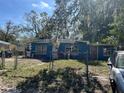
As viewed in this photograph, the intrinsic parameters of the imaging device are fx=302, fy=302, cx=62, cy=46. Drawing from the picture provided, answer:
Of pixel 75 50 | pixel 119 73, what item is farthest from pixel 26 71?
pixel 75 50

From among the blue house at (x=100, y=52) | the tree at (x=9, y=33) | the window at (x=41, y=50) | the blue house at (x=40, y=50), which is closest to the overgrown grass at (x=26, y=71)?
the blue house at (x=100, y=52)

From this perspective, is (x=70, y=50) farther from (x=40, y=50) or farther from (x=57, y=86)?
(x=57, y=86)

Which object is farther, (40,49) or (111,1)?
(40,49)

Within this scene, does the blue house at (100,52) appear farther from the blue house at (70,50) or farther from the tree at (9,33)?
the tree at (9,33)

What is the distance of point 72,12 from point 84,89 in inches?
396

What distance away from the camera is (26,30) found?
7431 cm

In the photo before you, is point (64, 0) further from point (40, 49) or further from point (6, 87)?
point (40, 49)

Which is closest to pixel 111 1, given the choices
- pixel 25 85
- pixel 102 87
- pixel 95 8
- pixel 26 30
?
pixel 95 8

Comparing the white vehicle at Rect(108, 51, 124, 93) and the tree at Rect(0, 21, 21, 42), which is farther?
the tree at Rect(0, 21, 21, 42)

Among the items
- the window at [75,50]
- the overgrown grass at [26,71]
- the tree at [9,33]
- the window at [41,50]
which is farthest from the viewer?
the tree at [9,33]

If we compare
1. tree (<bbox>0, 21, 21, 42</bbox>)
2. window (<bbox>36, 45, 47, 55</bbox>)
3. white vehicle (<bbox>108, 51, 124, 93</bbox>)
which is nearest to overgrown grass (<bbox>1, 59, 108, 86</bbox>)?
white vehicle (<bbox>108, 51, 124, 93</bbox>)

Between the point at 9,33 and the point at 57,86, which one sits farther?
the point at 9,33

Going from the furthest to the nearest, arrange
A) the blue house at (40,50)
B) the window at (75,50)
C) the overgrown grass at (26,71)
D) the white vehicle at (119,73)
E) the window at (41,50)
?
1. the window at (41,50)
2. the blue house at (40,50)
3. the window at (75,50)
4. the overgrown grass at (26,71)
5. the white vehicle at (119,73)

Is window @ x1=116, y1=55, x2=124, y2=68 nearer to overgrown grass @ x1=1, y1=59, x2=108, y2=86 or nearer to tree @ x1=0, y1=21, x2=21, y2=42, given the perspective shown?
overgrown grass @ x1=1, y1=59, x2=108, y2=86
